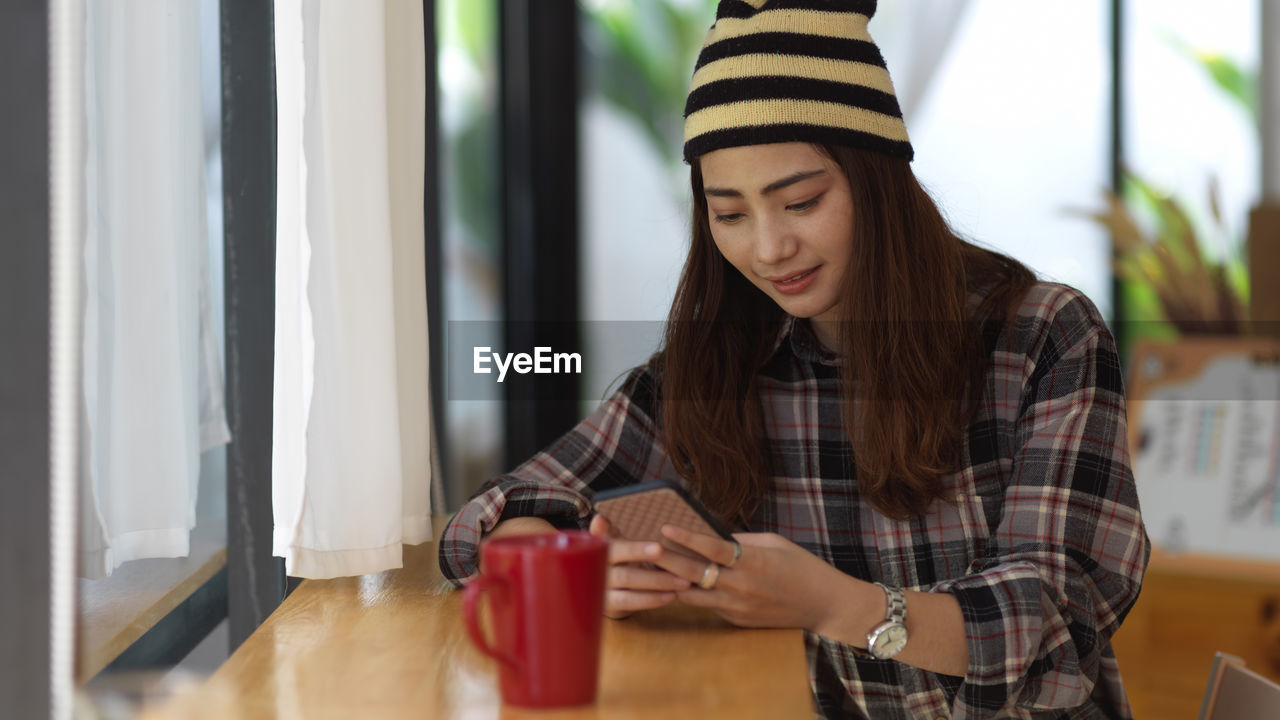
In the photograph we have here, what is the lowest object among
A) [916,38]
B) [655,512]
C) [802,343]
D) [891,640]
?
[891,640]

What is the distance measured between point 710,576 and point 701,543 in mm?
34

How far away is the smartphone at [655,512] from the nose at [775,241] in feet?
1.16

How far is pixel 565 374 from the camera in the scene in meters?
3.08

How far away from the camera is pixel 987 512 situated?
3.31 feet

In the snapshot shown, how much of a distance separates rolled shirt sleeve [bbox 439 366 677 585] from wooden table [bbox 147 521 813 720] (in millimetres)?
61

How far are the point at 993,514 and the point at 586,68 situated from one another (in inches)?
87.5

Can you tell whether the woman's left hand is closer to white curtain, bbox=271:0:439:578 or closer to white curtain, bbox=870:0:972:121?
white curtain, bbox=271:0:439:578

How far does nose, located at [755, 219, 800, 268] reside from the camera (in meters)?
1.02

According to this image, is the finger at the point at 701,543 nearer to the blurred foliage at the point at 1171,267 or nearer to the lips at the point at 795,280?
the lips at the point at 795,280

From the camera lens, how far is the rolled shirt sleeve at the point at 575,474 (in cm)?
91

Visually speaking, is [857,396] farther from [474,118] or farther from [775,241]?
[474,118]

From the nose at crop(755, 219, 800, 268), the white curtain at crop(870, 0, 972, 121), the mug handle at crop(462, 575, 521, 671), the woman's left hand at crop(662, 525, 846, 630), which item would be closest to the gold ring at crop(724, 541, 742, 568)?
the woman's left hand at crop(662, 525, 846, 630)

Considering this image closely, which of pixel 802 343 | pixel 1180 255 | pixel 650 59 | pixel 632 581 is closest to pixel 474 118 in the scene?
pixel 650 59

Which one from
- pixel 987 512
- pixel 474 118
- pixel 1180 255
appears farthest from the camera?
pixel 1180 255
